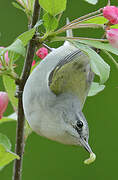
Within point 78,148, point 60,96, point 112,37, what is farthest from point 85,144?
point 78,148

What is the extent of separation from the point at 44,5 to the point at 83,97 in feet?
1.64

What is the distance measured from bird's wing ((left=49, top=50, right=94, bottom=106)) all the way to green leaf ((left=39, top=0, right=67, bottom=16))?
262 millimetres

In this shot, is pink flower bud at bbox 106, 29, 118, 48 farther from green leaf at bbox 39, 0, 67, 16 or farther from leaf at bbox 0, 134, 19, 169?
leaf at bbox 0, 134, 19, 169

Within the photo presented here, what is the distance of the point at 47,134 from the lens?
152 cm

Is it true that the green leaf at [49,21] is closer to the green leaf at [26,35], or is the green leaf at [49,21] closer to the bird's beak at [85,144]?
the green leaf at [26,35]

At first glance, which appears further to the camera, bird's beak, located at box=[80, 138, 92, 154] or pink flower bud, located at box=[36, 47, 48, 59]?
pink flower bud, located at box=[36, 47, 48, 59]

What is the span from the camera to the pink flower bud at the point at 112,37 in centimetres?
125

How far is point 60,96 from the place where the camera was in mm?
1598

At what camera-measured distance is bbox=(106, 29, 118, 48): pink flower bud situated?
1.25 meters

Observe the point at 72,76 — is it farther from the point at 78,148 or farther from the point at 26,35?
the point at 78,148

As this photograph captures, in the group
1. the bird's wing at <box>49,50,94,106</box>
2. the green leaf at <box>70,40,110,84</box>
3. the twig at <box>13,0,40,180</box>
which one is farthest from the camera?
the bird's wing at <box>49,50,94,106</box>

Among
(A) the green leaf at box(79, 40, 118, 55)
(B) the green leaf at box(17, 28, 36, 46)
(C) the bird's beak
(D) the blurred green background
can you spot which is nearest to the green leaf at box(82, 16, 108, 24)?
(A) the green leaf at box(79, 40, 118, 55)

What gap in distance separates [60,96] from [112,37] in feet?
1.37

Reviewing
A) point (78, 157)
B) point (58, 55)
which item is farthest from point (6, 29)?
point (58, 55)
